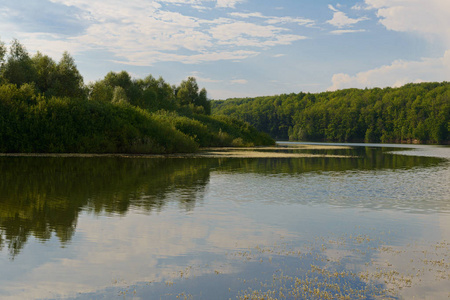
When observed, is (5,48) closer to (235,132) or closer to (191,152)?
(191,152)

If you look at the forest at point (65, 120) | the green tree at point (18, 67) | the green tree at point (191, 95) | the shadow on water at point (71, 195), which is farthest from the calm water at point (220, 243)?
the green tree at point (191, 95)

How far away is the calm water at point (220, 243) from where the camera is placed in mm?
7504

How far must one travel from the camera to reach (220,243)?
10.4m

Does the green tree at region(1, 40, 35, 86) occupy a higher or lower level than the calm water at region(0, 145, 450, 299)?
higher

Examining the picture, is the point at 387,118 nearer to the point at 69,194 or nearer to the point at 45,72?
the point at 45,72

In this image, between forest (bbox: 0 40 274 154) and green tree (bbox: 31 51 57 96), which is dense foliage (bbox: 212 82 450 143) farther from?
green tree (bbox: 31 51 57 96)

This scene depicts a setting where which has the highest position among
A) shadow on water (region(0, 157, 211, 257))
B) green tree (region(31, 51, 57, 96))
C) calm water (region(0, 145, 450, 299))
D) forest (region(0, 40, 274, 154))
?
green tree (region(31, 51, 57, 96))

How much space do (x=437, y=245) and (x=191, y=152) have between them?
143ft

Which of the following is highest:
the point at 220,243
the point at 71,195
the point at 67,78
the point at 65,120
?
the point at 67,78

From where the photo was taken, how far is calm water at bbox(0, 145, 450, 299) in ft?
24.6

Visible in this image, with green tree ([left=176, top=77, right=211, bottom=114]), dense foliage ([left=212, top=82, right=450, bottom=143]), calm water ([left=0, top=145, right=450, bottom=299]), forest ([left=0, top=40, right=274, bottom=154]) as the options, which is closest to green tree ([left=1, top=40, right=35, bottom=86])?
forest ([left=0, top=40, right=274, bottom=154])

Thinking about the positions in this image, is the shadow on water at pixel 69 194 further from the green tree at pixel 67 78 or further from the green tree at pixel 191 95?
the green tree at pixel 191 95

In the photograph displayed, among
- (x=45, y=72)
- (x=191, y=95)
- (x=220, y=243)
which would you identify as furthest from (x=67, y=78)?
(x=191, y=95)

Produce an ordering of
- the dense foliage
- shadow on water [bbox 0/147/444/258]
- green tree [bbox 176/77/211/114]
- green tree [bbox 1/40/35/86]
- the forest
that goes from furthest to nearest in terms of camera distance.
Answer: the dense foliage → green tree [bbox 176/77/211/114] → green tree [bbox 1/40/35/86] → the forest → shadow on water [bbox 0/147/444/258]
